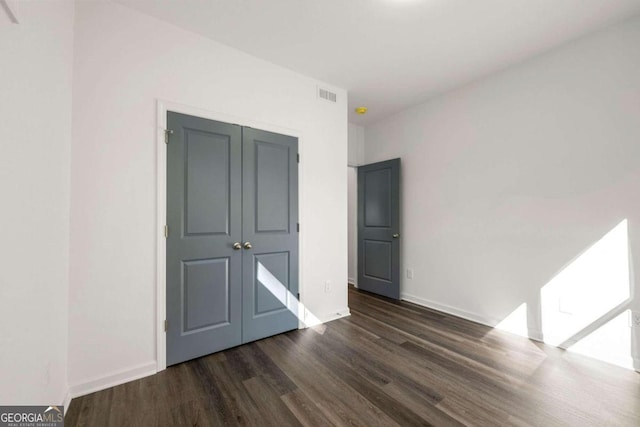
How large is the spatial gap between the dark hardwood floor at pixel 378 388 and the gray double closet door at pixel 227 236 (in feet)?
0.85

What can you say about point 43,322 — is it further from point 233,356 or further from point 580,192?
point 580,192

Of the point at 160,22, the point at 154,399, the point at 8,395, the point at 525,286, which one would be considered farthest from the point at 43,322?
the point at 525,286

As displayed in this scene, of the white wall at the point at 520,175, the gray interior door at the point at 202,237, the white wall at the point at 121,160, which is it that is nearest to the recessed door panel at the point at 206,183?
the gray interior door at the point at 202,237

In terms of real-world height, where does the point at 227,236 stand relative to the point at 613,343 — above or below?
above

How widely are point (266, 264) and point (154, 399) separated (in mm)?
1304

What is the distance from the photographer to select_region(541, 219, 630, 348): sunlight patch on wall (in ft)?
7.21

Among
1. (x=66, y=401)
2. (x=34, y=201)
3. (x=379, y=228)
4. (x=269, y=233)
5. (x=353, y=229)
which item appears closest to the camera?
(x=34, y=201)

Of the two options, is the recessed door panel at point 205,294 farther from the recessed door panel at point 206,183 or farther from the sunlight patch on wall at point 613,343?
the sunlight patch on wall at point 613,343

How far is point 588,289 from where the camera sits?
7.71ft

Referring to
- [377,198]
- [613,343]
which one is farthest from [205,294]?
[613,343]

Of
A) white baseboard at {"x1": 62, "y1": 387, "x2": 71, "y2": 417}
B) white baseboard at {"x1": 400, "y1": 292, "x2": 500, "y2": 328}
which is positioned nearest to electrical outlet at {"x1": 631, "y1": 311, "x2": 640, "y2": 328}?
white baseboard at {"x1": 400, "y1": 292, "x2": 500, "y2": 328}

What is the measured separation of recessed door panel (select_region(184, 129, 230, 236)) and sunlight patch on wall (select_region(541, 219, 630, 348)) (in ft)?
10.6

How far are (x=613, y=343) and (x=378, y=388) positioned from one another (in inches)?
82.5

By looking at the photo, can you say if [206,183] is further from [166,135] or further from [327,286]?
[327,286]
